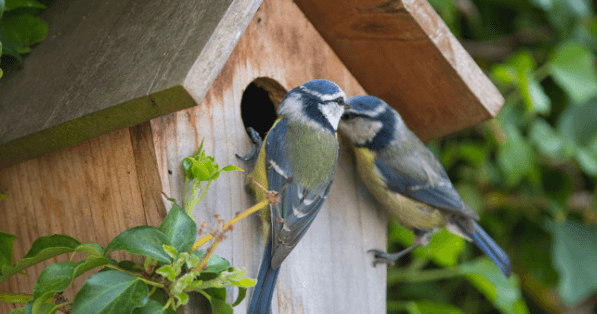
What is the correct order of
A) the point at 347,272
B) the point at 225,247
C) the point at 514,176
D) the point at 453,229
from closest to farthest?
the point at 225,247, the point at 347,272, the point at 453,229, the point at 514,176

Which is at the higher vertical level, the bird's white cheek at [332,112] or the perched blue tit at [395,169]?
the bird's white cheek at [332,112]

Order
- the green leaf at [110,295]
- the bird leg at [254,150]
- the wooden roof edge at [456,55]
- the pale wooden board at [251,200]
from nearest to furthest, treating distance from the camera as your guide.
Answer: the green leaf at [110,295]
the pale wooden board at [251,200]
the bird leg at [254,150]
the wooden roof edge at [456,55]

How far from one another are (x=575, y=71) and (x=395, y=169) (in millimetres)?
935

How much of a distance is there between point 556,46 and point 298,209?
1489 millimetres

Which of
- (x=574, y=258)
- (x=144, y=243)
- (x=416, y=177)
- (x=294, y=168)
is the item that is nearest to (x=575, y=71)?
(x=574, y=258)

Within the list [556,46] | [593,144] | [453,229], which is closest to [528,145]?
→ [593,144]

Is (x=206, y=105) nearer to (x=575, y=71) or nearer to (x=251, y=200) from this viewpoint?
(x=251, y=200)

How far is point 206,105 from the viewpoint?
1071mm

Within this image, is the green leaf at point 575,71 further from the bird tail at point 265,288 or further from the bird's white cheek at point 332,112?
the bird tail at point 265,288

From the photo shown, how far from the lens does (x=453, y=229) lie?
1.50m

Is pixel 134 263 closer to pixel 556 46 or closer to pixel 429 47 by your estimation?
pixel 429 47

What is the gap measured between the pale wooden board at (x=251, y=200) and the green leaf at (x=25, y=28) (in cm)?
39

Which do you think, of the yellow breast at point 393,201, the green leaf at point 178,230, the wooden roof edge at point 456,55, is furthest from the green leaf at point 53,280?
the wooden roof edge at point 456,55

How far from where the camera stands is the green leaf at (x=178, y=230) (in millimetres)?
855
